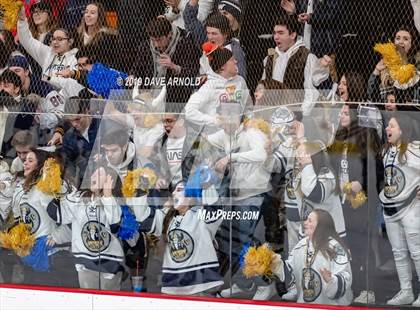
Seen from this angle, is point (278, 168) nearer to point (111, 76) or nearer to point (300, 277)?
point (300, 277)

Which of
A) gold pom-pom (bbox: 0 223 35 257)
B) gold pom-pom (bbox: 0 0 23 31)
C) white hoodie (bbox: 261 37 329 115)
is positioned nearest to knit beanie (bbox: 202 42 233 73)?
white hoodie (bbox: 261 37 329 115)

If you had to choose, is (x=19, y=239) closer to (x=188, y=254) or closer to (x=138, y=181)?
(x=138, y=181)

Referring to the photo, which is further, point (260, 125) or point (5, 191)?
point (5, 191)

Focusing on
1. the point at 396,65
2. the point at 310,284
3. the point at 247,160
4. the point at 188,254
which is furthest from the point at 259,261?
the point at 396,65

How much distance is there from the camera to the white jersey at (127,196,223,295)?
249 inches

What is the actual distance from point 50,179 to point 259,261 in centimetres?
144

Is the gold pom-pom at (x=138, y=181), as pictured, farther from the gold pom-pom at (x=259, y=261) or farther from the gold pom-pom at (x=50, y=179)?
the gold pom-pom at (x=259, y=261)

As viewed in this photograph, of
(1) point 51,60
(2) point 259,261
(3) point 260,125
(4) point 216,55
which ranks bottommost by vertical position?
(2) point 259,261

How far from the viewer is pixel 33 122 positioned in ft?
22.7

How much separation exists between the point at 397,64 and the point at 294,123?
62 cm

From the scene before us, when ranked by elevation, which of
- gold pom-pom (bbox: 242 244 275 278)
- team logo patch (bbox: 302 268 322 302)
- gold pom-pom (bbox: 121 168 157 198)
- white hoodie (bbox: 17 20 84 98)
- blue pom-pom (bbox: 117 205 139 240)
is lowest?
team logo patch (bbox: 302 268 322 302)

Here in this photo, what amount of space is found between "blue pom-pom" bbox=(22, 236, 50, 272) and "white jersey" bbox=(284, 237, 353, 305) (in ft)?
5.14

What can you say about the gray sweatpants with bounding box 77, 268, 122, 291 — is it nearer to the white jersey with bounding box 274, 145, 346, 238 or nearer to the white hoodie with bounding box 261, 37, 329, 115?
the white jersey with bounding box 274, 145, 346, 238

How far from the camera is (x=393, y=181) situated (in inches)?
230
